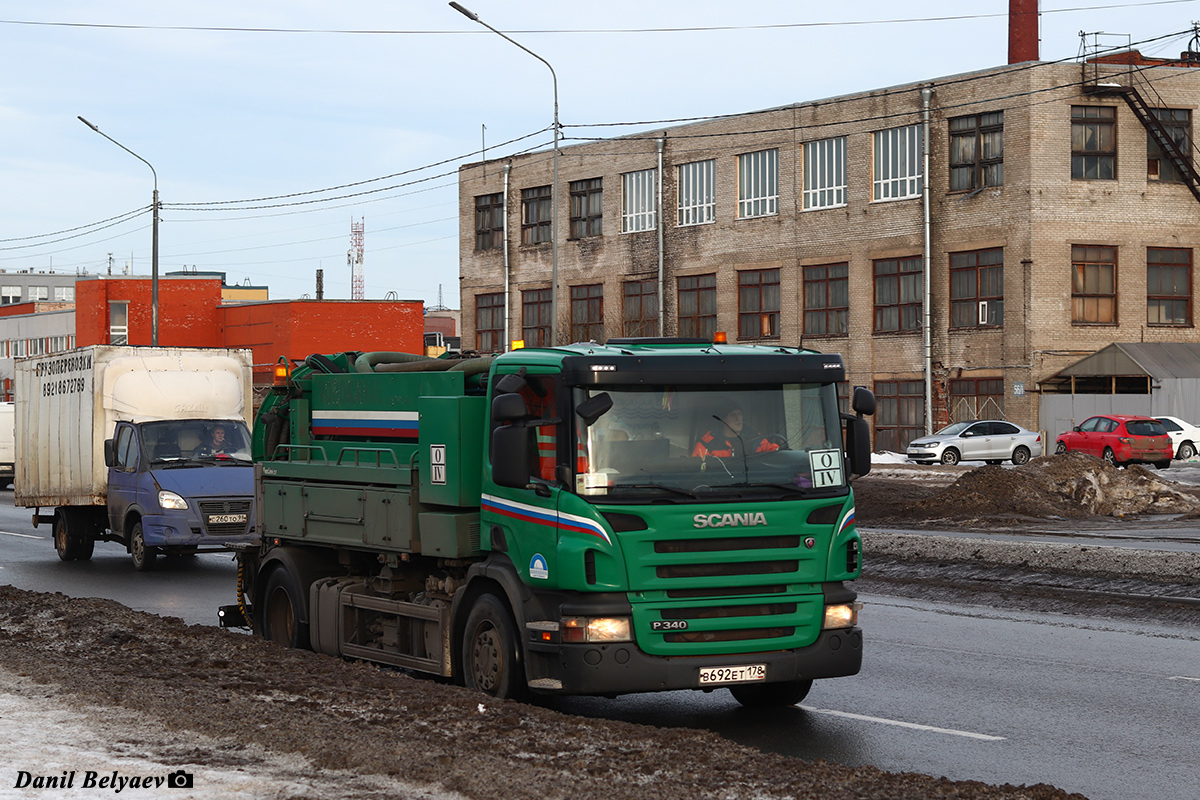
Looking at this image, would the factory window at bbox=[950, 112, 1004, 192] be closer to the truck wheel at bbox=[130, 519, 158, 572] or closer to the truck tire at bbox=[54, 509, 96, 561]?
the truck tire at bbox=[54, 509, 96, 561]

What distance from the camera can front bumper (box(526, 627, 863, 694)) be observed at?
8719mm

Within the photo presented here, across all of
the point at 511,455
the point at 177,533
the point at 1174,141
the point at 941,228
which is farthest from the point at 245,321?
the point at 511,455

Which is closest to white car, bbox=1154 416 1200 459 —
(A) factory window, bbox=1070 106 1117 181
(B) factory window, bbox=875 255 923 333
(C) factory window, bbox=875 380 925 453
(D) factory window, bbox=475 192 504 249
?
(C) factory window, bbox=875 380 925 453

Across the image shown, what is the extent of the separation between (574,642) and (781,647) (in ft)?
4.32

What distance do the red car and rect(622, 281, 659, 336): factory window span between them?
21737mm

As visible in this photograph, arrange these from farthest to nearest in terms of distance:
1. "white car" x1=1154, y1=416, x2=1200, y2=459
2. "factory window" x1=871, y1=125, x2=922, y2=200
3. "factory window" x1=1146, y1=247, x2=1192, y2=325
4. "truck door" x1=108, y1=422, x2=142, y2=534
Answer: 1. "factory window" x1=871, y1=125, x2=922, y2=200
2. "factory window" x1=1146, y1=247, x2=1192, y2=325
3. "white car" x1=1154, y1=416, x2=1200, y2=459
4. "truck door" x1=108, y1=422, x2=142, y2=534

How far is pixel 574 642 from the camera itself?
344 inches

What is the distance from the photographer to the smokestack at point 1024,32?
5456 cm

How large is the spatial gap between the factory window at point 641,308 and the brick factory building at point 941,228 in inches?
3.8

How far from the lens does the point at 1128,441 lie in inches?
1695

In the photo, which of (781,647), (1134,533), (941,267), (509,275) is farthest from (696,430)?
(509,275)

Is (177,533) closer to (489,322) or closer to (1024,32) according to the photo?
(1024,32)

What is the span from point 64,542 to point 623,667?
666 inches

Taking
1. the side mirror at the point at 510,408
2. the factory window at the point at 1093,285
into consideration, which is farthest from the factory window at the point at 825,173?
the side mirror at the point at 510,408
